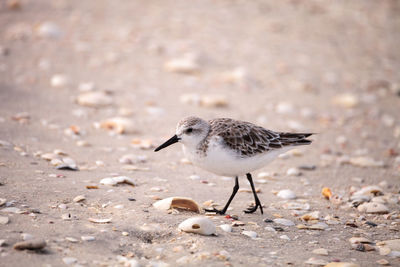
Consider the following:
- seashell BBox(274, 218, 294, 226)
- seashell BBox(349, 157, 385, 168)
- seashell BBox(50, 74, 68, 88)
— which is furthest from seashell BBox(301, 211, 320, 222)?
seashell BBox(50, 74, 68, 88)

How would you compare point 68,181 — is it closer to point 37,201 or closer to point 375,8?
point 37,201

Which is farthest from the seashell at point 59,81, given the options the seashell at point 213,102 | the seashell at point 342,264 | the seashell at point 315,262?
the seashell at point 342,264

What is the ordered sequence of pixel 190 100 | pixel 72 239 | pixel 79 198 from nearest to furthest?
pixel 72 239 → pixel 79 198 → pixel 190 100

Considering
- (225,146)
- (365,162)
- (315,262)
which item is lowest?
(315,262)

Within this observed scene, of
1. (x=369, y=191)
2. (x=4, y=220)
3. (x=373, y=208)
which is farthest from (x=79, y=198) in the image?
(x=369, y=191)

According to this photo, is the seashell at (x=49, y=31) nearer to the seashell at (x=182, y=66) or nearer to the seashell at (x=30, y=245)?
the seashell at (x=182, y=66)

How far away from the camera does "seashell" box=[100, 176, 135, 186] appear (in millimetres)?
6227

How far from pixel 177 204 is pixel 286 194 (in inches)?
69.8

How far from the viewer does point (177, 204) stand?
5621mm

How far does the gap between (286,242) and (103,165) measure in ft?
10.0

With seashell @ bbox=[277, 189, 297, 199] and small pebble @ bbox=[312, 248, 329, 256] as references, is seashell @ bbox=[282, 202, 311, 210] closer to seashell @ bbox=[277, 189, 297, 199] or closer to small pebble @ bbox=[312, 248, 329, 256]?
seashell @ bbox=[277, 189, 297, 199]

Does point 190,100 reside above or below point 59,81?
below

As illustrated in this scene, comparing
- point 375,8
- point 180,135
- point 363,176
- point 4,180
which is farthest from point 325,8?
point 4,180

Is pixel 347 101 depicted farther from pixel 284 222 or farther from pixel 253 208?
pixel 284 222
